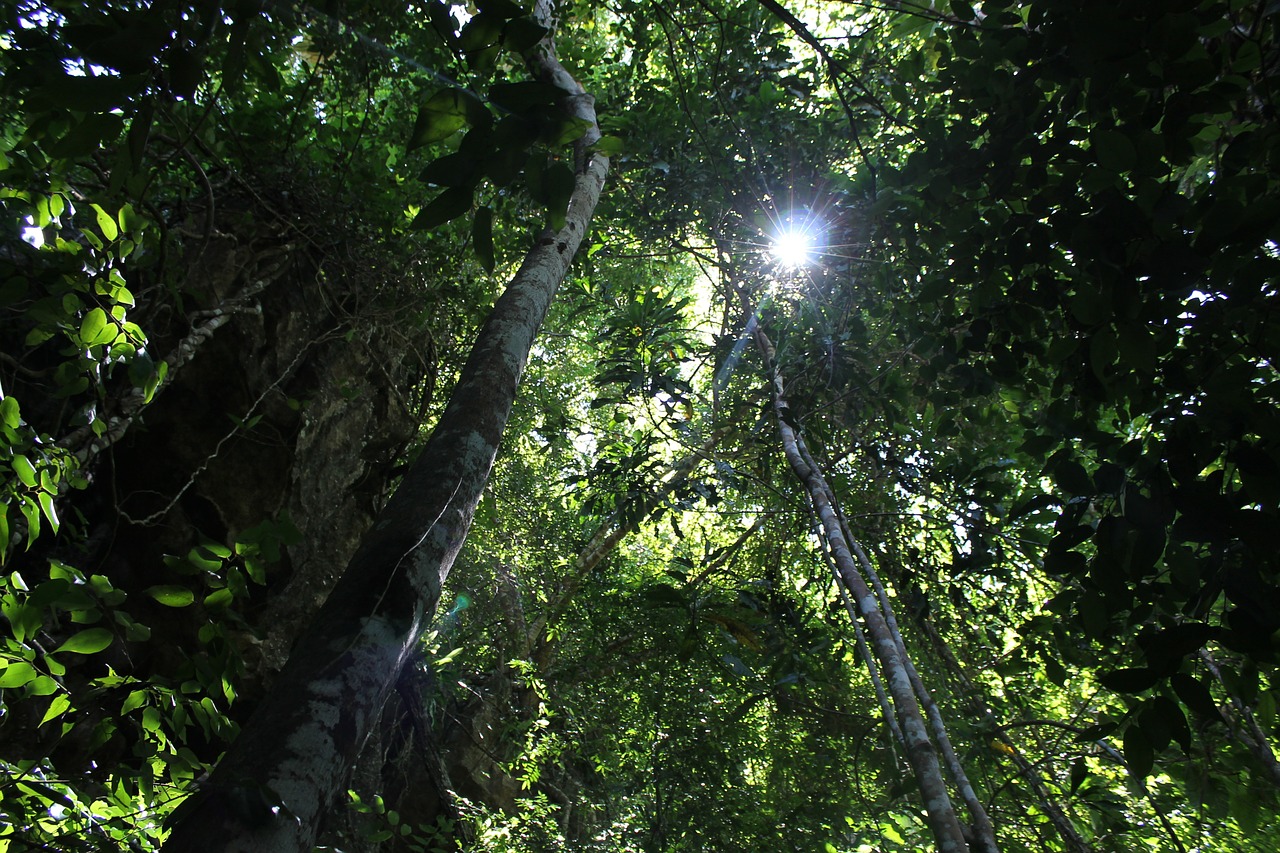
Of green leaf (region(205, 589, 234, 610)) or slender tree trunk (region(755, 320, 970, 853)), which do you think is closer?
green leaf (region(205, 589, 234, 610))

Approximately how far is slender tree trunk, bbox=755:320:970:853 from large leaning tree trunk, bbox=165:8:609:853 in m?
1.71

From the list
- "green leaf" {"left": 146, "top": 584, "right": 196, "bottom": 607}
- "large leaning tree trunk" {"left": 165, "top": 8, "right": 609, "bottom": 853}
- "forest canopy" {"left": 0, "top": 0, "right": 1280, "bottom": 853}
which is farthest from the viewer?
"green leaf" {"left": 146, "top": 584, "right": 196, "bottom": 607}

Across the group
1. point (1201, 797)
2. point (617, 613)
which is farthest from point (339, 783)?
point (617, 613)

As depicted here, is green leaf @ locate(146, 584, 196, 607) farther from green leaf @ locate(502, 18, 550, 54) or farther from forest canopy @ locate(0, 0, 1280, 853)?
green leaf @ locate(502, 18, 550, 54)

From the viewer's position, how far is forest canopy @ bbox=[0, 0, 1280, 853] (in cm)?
125

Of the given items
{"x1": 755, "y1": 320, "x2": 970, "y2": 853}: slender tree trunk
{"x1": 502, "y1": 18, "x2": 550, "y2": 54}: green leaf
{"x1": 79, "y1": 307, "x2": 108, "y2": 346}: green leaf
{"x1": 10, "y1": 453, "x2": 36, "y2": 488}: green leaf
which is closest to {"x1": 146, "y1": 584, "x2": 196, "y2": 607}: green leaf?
{"x1": 10, "y1": 453, "x2": 36, "y2": 488}: green leaf

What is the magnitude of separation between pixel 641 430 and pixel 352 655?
137 inches

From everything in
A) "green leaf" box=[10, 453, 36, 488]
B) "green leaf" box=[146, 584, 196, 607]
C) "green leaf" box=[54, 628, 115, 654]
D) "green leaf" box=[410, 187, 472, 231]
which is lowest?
"green leaf" box=[54, 628, 115, 654]

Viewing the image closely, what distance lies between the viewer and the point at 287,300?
14.2 feet

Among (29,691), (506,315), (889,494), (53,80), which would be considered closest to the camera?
(53,80)

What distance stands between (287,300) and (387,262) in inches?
27.8

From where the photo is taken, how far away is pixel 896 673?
7.88ft

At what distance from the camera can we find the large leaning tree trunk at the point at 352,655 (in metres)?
0.85

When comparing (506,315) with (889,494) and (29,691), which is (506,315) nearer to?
(29,691)
